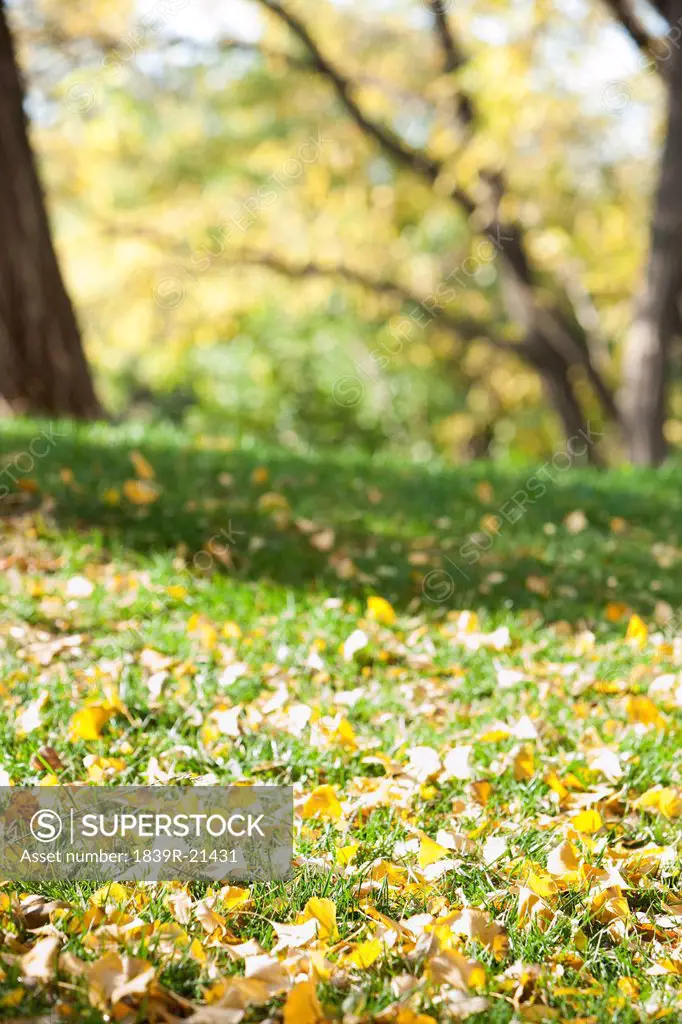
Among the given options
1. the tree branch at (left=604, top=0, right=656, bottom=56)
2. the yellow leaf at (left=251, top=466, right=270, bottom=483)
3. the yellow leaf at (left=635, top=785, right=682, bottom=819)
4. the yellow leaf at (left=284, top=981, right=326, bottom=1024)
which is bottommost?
the yellow leaf at (left=635, top=785, right=682, bottom=819)

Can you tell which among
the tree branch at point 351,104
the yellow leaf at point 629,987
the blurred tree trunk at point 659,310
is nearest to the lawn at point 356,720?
the yellow leaf at point 629,987

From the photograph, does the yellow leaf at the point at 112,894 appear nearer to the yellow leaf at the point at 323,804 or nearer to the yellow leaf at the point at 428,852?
the yellow leaf at the point at 323,804

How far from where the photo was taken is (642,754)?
9.66 ft

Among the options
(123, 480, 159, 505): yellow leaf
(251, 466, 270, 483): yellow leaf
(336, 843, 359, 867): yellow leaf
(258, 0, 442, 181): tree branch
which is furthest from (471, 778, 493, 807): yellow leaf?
(258, 0, 442, 181): tree branch

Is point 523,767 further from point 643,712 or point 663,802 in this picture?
point 643,712

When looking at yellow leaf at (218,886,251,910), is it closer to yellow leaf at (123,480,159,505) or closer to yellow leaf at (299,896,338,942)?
yellow leaf at (299,896,338,942)

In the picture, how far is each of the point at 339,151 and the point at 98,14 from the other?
441cm

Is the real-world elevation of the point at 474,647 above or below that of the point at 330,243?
below

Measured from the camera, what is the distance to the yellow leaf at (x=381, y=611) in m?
3.74

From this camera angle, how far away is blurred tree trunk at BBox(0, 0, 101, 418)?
664 cm

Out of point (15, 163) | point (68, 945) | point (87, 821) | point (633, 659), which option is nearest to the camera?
point (68, 945)

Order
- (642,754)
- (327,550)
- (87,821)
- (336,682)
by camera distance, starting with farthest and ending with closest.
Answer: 1. (327,550)
2. (336,682)
3. (642,754)
4. (87,821)

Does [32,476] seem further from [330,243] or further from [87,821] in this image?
[330,243]

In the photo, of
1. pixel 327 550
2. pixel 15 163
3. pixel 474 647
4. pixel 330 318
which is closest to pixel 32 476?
pixel 327 550
